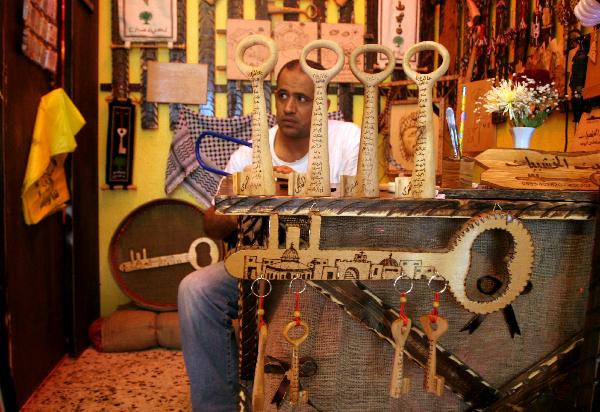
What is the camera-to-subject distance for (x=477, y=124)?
271cm

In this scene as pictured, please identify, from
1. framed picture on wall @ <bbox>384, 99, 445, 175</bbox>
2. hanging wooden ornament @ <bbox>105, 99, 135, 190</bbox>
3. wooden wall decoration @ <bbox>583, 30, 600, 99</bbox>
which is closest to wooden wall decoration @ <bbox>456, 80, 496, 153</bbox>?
wooden wall decoration @ <bbox>583, 30, 600, 99</bbox>

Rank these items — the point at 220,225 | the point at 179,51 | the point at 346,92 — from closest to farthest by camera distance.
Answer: the point at 220,225, the point at 179,51, the point at 346,92

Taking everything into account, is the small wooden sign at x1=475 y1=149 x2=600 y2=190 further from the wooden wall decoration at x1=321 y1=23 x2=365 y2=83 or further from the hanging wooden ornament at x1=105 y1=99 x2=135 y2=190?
the hanging wooden ornament at x1=105 y1=99 x2=135 y2=190

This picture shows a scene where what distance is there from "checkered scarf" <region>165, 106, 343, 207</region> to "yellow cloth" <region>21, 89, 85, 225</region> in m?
0.89

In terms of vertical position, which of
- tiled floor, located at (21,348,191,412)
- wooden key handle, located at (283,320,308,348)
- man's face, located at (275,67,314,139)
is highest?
man's face, located at (275,67,314,139)

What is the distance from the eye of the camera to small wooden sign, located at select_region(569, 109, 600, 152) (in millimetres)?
1553

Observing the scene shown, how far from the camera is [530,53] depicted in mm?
2445

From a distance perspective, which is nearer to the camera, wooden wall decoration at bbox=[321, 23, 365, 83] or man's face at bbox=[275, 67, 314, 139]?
man's face at bbox=[275, 67, 314, 139]

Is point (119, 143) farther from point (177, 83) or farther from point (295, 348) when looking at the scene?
point (295, 348)

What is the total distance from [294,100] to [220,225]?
2.41ft

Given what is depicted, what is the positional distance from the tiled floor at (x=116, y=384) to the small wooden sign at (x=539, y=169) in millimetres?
1827

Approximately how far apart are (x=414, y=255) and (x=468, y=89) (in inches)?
72.1

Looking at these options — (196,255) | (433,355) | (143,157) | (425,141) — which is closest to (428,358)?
(433,355)

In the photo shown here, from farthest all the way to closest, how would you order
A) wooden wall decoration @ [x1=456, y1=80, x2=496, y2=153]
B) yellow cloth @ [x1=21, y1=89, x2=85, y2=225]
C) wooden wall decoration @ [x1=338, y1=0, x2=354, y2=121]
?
wooden wall decoration @ [x1=338, y1=0, x2=354, y2=121] < wooden wall decoration @ [x1=456, y1=80, x2=496, y2=153] < yellow cloth @ [x1=21, y1=89, x2=85, y2=225]
